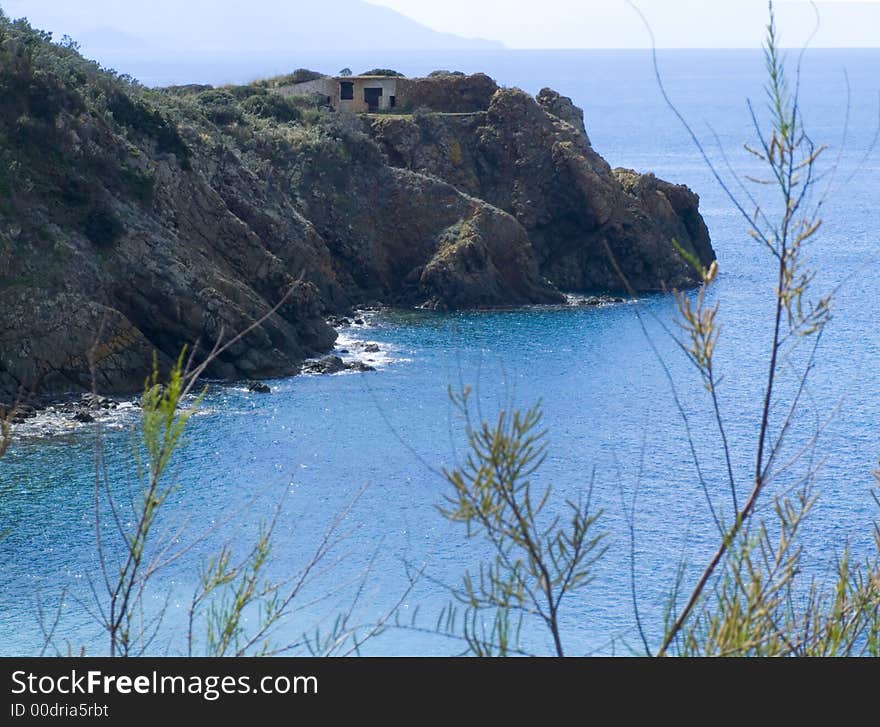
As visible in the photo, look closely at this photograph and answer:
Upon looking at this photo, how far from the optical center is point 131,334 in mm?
44688

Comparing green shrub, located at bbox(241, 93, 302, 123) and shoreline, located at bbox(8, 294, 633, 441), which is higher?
green shrub, located at bbox(241, 93, 302, 123)

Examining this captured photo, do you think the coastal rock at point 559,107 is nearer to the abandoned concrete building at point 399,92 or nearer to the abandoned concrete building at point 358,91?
the abandoned concrete building at point 399,92

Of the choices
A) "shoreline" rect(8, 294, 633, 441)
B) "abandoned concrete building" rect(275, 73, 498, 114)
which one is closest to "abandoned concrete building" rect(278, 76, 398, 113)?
"abandoned concrete building" rect(275, 73, 498, 114)

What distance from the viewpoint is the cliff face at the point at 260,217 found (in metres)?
45.5

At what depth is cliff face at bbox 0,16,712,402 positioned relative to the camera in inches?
1790

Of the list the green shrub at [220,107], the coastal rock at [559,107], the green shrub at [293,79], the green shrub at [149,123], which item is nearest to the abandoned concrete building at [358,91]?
the green shrub at [293,79]

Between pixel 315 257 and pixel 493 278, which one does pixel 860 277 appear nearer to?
pixel 493 278

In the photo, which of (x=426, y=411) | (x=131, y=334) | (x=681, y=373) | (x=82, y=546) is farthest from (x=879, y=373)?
(x=82, y=546)

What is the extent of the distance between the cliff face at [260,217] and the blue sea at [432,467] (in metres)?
3.02

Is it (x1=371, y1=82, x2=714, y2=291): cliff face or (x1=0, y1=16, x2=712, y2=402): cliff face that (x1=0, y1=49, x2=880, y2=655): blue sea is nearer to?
(x1=0, y1=16, x2=712, y2=402): cliff face

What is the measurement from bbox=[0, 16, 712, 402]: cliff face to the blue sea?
3025mm

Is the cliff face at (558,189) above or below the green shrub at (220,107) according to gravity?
below

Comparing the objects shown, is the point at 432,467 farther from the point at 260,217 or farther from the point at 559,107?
the point at 559,107

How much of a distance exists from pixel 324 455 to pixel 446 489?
18.0 ft
